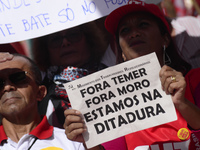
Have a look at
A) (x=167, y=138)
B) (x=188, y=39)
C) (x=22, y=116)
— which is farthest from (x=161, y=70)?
(x=188, y=39)

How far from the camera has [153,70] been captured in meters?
2.09

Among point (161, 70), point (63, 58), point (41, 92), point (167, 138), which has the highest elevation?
point (63, 58)

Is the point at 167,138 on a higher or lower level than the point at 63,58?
lower

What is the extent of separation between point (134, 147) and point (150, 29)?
939 mm

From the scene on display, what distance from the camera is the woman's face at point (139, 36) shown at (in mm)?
2555

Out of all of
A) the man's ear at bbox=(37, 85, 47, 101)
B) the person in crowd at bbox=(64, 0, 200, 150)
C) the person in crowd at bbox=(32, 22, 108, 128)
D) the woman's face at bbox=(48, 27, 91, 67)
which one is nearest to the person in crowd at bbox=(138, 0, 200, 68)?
the person in crowd at bbox=(64, 0, 200, 150)

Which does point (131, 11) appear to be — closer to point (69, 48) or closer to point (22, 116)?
point (69, 48)

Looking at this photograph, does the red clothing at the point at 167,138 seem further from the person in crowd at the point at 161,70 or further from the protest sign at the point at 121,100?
the protest sign at the point at 121,100

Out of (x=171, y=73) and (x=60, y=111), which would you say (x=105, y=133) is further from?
(x=60, y=111)

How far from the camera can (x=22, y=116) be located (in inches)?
106

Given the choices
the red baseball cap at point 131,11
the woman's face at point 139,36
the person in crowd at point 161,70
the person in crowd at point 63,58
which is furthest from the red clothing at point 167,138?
the person in crowd at point 63,58

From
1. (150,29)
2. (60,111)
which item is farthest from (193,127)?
(60,111)

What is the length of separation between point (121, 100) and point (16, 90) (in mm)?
965

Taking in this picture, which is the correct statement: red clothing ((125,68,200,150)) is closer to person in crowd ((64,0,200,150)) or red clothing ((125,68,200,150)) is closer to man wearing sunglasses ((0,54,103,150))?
person in crowd ((64,0,200,150))
